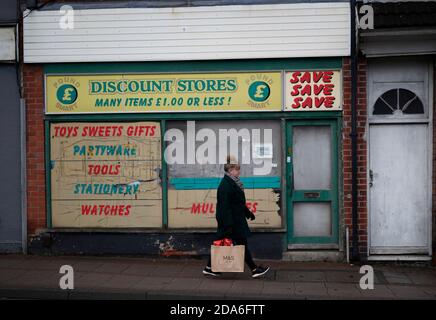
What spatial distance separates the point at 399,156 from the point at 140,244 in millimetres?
4842

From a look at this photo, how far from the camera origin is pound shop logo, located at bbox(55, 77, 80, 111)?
11445 mm

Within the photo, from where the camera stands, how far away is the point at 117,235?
37.1 ft

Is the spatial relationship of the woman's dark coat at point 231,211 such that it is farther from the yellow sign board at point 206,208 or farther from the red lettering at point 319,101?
the red lettering at point 319,101

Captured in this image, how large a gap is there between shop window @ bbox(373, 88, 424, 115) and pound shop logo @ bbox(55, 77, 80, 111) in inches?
213

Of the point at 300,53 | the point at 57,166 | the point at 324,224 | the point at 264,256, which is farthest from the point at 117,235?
the point at 300,53

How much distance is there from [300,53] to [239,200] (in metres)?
3.05

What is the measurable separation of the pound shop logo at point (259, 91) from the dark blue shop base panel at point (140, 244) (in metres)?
2.30

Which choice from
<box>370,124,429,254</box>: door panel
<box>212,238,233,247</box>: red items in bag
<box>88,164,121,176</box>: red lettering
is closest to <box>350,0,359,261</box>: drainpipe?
<box>370,124,429,254</box>: door panel

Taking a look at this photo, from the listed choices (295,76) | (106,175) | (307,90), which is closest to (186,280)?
(106,175)

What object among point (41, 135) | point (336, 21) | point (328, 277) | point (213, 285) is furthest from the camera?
point (41, 135)

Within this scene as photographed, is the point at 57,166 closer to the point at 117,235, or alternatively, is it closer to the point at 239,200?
the point at 117,235

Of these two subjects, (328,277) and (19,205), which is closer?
(328,277)

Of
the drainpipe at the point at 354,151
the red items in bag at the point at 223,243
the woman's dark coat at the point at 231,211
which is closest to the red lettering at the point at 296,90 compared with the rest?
the drainpipe at the point at 354,151

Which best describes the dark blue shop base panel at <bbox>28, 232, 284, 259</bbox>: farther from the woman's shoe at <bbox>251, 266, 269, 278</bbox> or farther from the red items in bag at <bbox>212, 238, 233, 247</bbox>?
the red items in bag at <bbox>212, 238, 233, 247</bbox>
